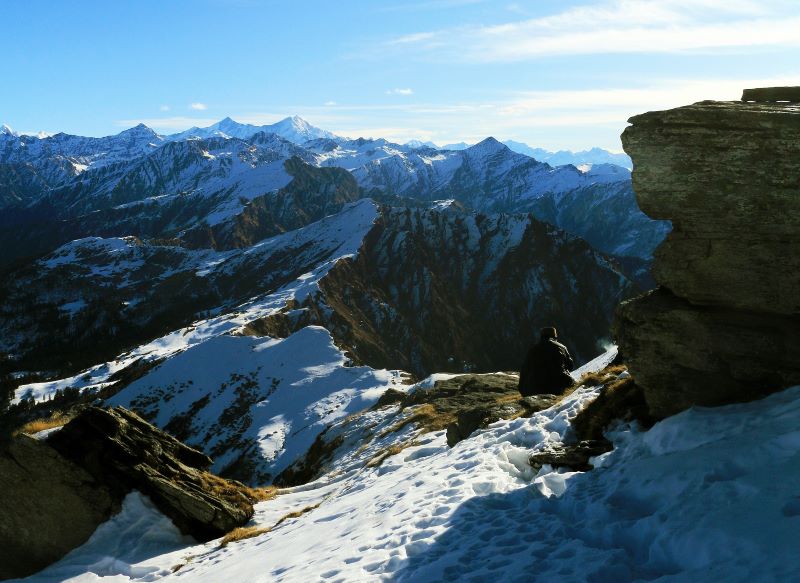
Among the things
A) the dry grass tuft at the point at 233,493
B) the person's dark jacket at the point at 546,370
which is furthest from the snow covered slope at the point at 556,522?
the person's dark jacket at the point at 546,370

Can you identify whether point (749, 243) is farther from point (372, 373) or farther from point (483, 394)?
point (372, 373)

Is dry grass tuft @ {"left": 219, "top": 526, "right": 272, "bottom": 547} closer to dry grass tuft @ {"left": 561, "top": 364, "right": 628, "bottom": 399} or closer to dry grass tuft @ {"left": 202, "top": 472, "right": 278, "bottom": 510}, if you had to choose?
dry grass tuft @ {"left": 202, "top": 472, "right": 278, "bottom": 510}

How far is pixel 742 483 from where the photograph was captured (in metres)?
10.0

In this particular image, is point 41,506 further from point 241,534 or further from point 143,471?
point 241,534

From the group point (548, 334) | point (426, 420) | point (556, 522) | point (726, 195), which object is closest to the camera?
point (556, 522)

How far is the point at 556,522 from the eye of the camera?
455 inches

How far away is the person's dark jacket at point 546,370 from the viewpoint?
2966 centimetres

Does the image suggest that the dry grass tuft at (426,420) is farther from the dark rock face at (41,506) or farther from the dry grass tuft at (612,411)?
the dark rock face at (41,506)

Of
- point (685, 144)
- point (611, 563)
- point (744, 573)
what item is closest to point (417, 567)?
point (611, 563)

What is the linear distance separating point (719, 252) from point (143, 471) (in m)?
21.4

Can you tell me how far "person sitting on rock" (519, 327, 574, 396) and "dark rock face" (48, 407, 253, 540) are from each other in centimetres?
1592

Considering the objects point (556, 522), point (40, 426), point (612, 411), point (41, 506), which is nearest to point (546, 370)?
point (612, 411)

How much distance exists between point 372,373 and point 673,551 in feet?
175

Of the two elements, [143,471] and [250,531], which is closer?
[250,531]
